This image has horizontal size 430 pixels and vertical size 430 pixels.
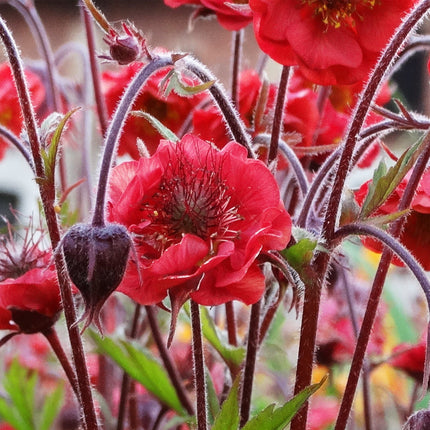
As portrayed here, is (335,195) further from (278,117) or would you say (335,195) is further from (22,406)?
(22,406)

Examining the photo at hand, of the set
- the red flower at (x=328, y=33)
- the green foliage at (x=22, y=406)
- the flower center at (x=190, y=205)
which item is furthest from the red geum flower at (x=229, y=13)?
the green foliage at (x=22, y=406)

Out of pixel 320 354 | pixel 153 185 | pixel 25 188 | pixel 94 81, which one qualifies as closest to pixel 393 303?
pixel 320 354

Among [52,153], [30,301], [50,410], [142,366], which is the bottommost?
[50,410]

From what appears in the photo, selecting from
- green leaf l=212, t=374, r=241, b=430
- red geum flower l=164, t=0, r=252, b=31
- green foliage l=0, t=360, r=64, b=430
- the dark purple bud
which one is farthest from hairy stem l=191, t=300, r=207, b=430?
green foliage l=0, t=360, r=64, b=430

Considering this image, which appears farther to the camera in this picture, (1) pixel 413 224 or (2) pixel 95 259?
(1) pixel 413 224

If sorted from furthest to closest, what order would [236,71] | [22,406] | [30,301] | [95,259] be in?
[22,406] → [236,71] → [30,301] → [95,259]

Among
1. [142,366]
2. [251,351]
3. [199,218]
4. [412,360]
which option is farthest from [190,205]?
[412,360]

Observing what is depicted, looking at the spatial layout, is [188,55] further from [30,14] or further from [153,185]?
[30,14]
